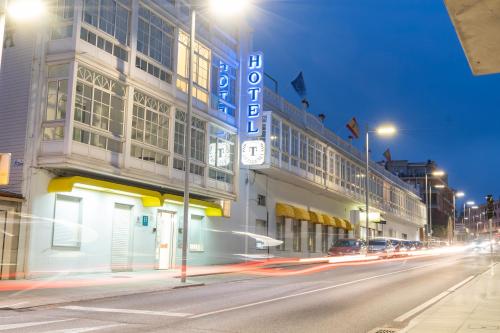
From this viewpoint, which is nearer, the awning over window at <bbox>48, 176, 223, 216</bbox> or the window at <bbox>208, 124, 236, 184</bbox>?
the awning over window at <bbox>48, 176, 223, 216</bbox>

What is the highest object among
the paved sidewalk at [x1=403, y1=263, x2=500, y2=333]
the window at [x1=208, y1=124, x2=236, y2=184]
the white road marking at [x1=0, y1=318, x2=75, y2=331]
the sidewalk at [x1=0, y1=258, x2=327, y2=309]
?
the window at [x1=208, y1=124, x2=236, y2=184]

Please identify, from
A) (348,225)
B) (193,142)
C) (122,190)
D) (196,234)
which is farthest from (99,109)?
(348,225)

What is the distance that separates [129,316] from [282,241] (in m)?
26.9

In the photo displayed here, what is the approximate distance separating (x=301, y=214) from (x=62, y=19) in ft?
77.1

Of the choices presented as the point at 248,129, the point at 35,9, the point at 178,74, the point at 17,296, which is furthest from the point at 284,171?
the point at 17,296

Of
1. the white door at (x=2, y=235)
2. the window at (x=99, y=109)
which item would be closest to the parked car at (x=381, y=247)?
the window at (x=99, y=109)

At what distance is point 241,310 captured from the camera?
12.2m

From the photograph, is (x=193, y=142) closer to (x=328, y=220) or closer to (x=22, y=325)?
(x=22, y=325)

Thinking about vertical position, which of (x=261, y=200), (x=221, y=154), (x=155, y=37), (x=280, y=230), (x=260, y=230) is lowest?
(x=260, y=230)

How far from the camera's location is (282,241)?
37.6m

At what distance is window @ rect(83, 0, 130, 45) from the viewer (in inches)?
810

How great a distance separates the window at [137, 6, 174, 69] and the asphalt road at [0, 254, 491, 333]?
35.1 feet

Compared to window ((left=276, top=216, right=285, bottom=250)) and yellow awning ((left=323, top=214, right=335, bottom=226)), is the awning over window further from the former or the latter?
yellow awning ((left=323, top=214, right=335, bottom=226))

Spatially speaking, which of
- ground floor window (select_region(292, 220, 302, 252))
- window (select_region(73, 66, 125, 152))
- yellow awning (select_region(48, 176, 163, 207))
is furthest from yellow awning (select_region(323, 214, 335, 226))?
window (select_region(73, 66, 125, 152))
